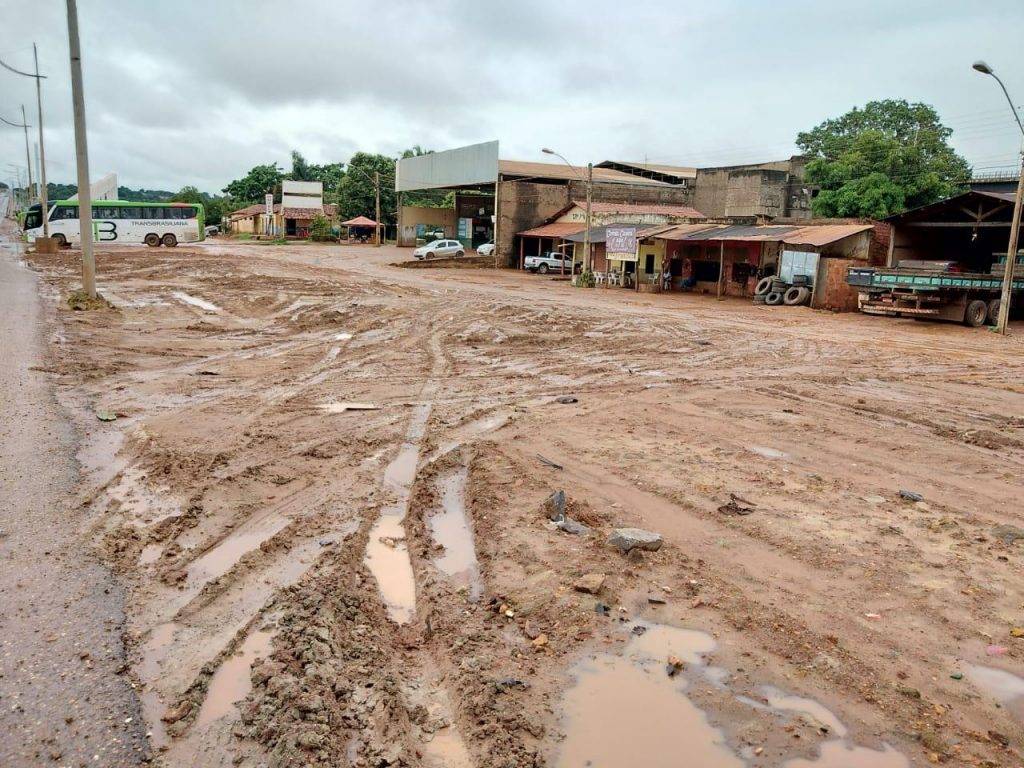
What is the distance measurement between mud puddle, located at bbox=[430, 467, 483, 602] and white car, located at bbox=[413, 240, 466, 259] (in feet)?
133

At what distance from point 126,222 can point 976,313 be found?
47728 millimetres

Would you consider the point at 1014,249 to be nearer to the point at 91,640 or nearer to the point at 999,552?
the point at 999,552

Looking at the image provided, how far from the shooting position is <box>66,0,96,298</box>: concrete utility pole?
1811cm

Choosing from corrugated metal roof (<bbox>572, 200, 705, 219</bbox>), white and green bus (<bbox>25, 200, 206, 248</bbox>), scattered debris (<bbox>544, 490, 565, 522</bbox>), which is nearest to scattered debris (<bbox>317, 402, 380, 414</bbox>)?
scattered debris (<bbox>544, 490, 565, 522</bbox>)

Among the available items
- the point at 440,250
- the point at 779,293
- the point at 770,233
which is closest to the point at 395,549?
the point at 779,293

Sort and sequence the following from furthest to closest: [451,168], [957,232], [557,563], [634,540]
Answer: [451,168], [957,232], [634,540], [557,563]

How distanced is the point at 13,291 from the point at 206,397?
1539 centimetres

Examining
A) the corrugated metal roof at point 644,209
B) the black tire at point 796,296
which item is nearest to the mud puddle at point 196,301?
the black tire at point 796,296

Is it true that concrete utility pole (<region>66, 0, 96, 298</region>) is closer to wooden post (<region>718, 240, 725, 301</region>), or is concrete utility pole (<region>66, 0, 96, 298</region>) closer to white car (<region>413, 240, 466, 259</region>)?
wooden post (<region>718, 240, 725, 301</region>)

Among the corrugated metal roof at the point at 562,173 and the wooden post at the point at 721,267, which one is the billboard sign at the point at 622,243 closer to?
the wooden post at the point at 721,267

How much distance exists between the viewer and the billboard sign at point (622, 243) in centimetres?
3525

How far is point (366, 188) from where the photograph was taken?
7550 cm

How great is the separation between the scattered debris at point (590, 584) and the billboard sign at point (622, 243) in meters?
31.2

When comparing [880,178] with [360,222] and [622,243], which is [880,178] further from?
[360,222]
